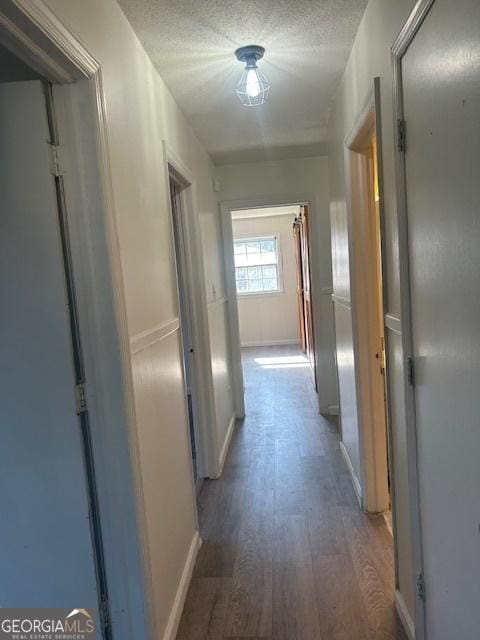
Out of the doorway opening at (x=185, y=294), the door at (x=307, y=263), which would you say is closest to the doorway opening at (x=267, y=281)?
the door at (x=307, y=263)

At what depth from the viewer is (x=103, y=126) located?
1324 millimetres

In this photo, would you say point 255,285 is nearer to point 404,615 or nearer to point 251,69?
point 251,69

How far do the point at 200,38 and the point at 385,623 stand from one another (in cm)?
249

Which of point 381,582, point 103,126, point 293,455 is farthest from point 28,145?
point 293,455

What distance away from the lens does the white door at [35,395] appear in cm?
126

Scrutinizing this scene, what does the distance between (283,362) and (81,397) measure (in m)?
5.20

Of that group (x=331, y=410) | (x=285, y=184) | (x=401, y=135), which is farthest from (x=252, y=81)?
(x=331, y=410)

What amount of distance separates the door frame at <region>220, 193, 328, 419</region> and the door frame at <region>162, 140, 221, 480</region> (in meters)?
1.07

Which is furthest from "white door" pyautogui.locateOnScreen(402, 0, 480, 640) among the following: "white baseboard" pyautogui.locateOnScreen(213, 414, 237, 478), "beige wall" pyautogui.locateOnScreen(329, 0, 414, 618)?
"white baseboard" pyautogui.locateOnScreen(213, 414, 237, 478)

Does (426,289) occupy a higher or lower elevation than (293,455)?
higher

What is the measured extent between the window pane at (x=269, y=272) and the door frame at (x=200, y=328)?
4854mm

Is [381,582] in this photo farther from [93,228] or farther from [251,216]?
[251,216]

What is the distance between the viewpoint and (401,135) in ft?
4.47

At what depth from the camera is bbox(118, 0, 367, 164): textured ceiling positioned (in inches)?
64.5
